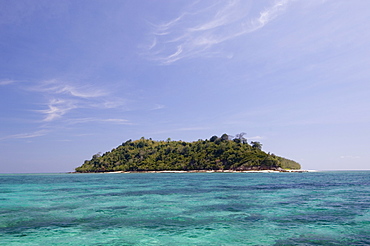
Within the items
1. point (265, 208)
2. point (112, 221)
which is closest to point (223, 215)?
point (265, 208)

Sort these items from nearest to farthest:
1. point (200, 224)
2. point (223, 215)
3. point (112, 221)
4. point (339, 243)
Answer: point (339, 243)
point (200, 224)
point (112, 221)
point (223, 215)

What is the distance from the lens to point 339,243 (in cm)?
1628

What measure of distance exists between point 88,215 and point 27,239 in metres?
Answer: 9.06

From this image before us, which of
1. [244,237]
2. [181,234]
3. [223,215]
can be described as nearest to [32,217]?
[181,234]

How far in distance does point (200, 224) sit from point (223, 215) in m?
4.71

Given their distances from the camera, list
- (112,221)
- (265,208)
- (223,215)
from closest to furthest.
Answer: (112,221) → (223,215) → (265,208)

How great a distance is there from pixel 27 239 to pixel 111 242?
6.19 metres

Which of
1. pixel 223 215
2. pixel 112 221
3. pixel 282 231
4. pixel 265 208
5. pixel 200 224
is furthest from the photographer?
pixel 265 208

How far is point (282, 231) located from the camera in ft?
63.7

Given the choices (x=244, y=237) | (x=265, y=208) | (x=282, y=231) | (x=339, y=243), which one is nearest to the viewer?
(x=339, y=243)

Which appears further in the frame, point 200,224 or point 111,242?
point 200,224

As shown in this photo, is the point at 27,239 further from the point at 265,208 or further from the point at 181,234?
the point at 265,208

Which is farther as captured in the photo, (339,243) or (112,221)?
(112,221)

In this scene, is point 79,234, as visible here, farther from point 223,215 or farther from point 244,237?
point 223,215
